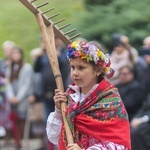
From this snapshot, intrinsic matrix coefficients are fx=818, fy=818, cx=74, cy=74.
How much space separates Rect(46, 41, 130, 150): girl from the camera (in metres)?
5.96

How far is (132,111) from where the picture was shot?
10852 mm

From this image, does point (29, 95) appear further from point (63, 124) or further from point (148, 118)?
point (63, 124)

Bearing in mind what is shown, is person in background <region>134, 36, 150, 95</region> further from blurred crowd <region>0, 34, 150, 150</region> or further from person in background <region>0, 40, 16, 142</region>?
person in background <region>0, 40, 16, 142</region>

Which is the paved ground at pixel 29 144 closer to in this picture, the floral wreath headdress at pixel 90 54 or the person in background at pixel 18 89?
the person in background at pixel 18 89

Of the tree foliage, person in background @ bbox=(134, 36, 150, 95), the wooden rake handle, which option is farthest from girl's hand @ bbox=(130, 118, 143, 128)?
the wooden rake handle

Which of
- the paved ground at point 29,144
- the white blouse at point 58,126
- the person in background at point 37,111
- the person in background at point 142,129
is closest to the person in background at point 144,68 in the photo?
the person in background at point 142,129

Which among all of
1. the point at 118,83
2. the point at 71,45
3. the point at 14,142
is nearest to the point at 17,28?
the point at 14,142

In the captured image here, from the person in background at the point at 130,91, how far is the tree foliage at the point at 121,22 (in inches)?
116

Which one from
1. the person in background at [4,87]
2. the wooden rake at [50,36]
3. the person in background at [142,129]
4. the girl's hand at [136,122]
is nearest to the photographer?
the wooden rake at [50,36]

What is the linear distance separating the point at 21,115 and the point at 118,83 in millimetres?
3110

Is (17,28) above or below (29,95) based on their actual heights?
above

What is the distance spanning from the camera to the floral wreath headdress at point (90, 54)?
600cm

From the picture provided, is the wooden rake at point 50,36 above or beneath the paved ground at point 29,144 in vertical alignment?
beneath

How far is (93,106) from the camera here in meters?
6.01
